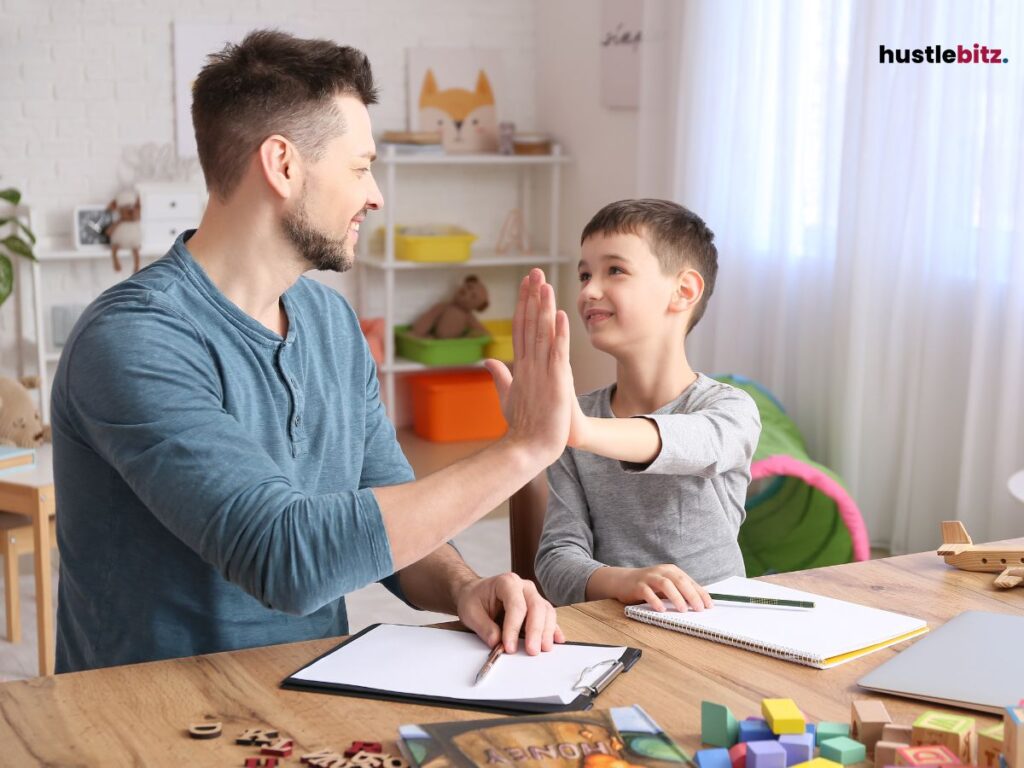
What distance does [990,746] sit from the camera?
3.37ft

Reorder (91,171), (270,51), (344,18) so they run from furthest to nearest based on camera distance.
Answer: (344,18) → (91,171) → (270,51)

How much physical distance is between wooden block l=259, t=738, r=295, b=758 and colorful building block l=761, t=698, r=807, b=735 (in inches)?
15.9

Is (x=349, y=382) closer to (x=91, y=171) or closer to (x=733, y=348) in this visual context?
(x=733, y=348)

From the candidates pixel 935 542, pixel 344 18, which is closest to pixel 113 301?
pixel 935 542

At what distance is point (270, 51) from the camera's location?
1581 millimetres

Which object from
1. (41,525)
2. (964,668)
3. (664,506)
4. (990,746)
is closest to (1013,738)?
(990,746)

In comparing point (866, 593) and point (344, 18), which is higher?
point (344, 18)

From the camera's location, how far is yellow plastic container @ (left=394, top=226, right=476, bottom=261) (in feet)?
17.5

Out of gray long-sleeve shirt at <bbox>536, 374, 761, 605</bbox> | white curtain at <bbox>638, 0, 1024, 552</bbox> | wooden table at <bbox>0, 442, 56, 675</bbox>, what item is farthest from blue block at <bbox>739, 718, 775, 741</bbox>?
white curtain at <bbox>638, 0, 1024, 552</bbox>

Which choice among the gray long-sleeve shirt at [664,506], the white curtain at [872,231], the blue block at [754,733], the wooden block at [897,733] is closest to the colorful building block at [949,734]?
the wooden block at [897,733]

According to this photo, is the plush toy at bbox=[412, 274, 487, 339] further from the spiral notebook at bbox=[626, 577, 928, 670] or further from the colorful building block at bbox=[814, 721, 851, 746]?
the colorful building block at bbox=[814, 721, 851, 746]

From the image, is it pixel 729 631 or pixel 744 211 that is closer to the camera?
pixel 729 631

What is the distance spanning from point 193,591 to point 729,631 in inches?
23.9

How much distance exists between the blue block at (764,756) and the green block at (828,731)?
71mm
